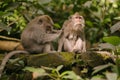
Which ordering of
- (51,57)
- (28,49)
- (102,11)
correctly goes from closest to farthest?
(51,57) → (28,49) → (102,11)

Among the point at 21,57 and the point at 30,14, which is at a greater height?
the point at 30,14

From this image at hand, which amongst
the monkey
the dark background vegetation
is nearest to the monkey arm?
the monkey

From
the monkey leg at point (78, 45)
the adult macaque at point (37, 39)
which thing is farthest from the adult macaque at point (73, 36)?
the adult macaque at point (37, 39)

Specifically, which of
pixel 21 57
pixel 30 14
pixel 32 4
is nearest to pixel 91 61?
pixel 21 57

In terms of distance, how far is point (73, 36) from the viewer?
22.7 feet

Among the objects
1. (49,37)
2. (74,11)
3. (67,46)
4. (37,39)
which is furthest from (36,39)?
(74,11)

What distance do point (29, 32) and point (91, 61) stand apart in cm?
159

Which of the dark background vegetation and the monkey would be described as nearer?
the monkey

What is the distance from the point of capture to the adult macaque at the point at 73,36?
6730 millimetres

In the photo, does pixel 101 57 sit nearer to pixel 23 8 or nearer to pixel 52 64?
pixel 52 64

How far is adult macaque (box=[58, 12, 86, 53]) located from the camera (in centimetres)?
673

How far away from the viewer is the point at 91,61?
18.1 ft

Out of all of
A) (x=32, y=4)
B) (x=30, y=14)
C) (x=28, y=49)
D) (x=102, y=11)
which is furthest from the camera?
(x=102, y=11)

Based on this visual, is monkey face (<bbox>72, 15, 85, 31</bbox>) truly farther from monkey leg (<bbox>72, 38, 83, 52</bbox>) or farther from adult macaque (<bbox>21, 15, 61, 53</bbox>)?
adult macaque (<bbox>21, 15, 61, 53</bbox>)
